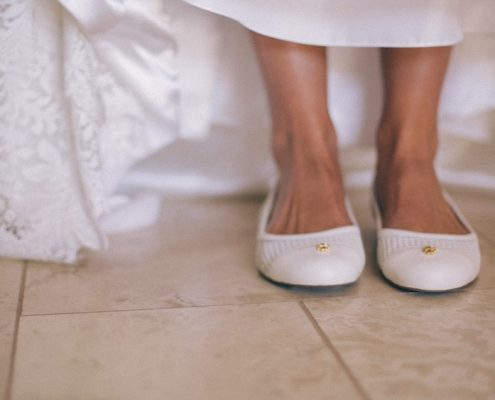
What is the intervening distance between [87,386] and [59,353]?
62 millimetres

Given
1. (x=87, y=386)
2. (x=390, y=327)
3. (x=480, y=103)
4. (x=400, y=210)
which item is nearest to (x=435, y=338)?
(x=390, y=327)

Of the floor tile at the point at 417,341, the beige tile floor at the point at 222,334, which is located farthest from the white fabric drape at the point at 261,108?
the floor tile at the point at 417,341

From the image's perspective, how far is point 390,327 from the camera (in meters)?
0.64

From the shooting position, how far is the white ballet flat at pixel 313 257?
27.4 inches

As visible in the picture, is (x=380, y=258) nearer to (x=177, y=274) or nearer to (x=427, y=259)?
(x=427, y=259)

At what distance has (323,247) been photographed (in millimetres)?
715

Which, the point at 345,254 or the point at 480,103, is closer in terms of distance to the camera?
the point at 345,254

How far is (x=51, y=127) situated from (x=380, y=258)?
0.39 m

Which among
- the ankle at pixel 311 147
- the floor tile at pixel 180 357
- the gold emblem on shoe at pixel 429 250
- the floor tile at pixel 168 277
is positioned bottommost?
the floor tile at pixel 168 277

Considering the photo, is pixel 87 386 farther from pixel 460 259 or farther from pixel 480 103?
pixel 480 103

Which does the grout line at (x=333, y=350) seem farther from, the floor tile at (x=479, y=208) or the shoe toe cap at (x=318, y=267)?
the floor tile at (x=479, y=208)

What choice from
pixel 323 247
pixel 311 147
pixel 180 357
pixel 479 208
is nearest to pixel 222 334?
pixel 180 357

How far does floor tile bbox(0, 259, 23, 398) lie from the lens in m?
0.57

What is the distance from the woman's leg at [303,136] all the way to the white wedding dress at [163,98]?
40mm
